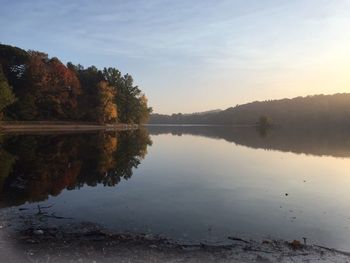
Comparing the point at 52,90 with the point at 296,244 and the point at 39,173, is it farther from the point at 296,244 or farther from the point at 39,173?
the point at 296,244

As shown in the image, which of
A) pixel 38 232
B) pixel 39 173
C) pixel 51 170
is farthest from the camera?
pixel 51 170

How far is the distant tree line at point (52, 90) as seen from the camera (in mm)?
87975

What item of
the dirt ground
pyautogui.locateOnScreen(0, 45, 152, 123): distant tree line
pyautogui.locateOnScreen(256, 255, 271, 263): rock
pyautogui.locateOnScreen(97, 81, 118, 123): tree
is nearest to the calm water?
the dirt ground

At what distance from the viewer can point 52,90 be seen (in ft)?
328

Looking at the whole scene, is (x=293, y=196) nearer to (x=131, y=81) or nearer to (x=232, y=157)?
(x=232, y=157)

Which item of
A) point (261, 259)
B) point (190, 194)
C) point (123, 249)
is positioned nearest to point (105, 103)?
point (190, 194)

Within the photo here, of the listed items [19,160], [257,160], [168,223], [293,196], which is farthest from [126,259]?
[257,160]

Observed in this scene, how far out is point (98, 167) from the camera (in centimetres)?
3669

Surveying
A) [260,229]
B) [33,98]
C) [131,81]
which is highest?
[131,81]

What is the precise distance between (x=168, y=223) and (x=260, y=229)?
414cm

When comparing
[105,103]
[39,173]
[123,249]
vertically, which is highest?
[105,103]

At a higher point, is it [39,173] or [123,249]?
[39,173]

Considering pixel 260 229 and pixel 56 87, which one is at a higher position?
pixel 56 87

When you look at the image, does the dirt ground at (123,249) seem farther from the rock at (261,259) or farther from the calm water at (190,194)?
the calm water at (190,194)
